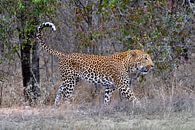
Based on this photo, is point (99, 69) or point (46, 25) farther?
point (99, 69)

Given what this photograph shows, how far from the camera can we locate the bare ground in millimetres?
9898

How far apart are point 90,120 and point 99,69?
13.6ft

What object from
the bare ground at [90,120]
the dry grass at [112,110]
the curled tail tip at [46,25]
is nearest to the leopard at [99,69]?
the curled tail tip at [46,25]

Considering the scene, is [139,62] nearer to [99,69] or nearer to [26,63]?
[99,69]

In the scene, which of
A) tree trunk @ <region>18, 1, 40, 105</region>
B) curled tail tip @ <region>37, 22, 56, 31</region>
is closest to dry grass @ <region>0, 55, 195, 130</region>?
tree trunk @ <region>18, 1, 40, 105</region>

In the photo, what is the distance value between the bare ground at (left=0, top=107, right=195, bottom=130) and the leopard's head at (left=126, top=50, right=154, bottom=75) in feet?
9.33

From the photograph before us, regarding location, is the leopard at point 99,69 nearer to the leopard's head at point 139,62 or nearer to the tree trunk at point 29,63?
the leopard's head at point 139,62

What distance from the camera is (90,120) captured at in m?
10.7

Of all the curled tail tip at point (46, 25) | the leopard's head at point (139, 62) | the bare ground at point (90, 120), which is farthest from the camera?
the leopard's head at point (139, 62)

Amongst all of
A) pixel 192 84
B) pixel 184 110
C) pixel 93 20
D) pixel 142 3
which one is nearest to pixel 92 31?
pixel 93 20

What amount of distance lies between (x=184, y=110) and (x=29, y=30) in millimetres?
4965

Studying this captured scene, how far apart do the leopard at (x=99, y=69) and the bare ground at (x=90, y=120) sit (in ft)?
8.54

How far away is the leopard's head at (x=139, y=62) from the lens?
14414 mm

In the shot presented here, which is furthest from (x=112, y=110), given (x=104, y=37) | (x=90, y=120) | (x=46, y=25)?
(x=104, y=37)
